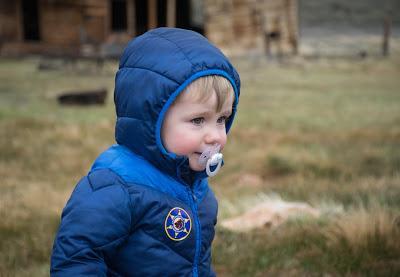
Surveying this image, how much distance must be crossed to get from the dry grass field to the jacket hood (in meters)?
1.22

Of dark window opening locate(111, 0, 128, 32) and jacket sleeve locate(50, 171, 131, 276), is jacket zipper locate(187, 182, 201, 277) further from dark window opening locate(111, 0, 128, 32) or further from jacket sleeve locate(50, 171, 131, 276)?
dark window opening locate(111, 0, 128, 32)

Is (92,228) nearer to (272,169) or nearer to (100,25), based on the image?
(272,169)

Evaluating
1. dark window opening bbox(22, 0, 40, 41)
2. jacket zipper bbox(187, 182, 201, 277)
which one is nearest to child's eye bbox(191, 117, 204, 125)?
jacket zipper bbox(187, 182, 201, 277)

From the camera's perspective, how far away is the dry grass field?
10.4ft

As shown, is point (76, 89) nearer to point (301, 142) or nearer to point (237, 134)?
point (237, 134)

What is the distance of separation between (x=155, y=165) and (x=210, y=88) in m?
0.38

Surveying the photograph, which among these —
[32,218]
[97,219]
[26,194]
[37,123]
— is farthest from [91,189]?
[37,123]

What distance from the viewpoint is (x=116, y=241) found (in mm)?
2039

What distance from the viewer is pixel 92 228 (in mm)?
A: 1966

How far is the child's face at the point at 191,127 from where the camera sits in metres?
2.16

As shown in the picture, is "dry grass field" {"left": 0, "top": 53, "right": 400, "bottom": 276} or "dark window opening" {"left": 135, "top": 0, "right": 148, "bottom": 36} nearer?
"dry grass field" {"left": 0, "top": 53, "right": 400, "bottom": 276}

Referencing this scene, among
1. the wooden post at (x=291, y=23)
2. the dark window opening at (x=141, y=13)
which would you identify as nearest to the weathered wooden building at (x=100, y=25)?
the wooden post at (x=291, y=23)

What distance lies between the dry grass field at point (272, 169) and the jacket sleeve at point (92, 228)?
3.92 feet

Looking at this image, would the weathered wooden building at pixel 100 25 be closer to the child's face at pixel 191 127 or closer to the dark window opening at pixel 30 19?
the dark window opening at pixel 30 19
